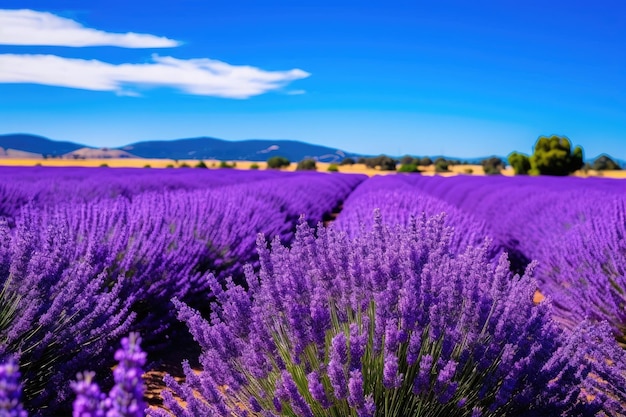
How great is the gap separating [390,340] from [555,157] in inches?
2105

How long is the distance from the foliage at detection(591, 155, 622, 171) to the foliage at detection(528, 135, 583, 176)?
1754 centimetres

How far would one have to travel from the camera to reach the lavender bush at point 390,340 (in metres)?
1.60

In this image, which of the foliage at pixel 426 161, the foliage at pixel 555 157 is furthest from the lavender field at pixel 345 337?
the foliage at pixel 426 161

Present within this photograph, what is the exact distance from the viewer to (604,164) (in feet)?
225

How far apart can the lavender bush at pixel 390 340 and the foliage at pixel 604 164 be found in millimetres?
72951

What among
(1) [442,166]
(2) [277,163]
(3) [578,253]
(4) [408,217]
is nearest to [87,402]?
(4) [408,217]

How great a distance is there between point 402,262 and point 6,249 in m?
1.89

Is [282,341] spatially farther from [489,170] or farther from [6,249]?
[489,170]

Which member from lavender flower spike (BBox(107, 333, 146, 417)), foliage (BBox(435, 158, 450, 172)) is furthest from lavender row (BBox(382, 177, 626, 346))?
foliage (BBox(435, 158, 450, 172))

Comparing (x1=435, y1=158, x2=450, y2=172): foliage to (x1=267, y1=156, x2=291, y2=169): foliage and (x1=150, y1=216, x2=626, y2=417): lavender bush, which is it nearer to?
(x1=267, y1=156, x2=291, y2=169): foliage

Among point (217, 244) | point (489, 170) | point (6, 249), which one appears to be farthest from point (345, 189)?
point (489, 170)

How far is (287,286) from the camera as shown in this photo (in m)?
1.80

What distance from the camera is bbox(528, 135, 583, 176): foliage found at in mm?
50188

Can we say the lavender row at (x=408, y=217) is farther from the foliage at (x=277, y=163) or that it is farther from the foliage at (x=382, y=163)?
the foliage at (x=382, y=163)
